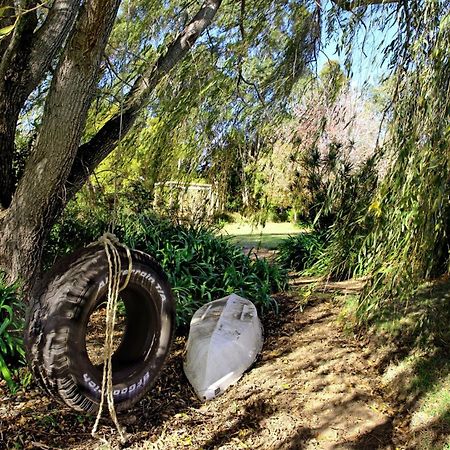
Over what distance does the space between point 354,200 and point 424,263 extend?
985mm

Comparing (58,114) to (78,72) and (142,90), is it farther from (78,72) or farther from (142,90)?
(142,90)

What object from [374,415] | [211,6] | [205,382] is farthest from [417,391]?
[211,6]

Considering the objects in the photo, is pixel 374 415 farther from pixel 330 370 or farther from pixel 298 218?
pixel 298 218

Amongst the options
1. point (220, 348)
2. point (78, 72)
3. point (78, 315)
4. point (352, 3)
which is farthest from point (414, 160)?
point (78, 72)

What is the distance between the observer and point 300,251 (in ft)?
25.2

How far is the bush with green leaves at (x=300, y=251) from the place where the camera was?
24.2ft

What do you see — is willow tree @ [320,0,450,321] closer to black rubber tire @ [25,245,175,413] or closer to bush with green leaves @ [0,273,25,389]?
black rubber tire @ [25,245,175,413]

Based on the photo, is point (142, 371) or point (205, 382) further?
point (205, 382)

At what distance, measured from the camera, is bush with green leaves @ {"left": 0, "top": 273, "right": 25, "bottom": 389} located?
11.7ft

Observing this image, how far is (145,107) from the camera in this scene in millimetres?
4566

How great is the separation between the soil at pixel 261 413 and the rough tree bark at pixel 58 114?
1199 millimetres

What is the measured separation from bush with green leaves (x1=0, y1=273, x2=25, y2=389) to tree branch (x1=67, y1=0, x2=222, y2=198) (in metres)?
0.96

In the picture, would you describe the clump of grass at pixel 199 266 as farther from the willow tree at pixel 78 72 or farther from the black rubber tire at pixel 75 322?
the black rubber tire at pixel 75 322

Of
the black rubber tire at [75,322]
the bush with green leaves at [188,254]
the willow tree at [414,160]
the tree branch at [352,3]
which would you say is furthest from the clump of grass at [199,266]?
the tree branch at [352,3]
